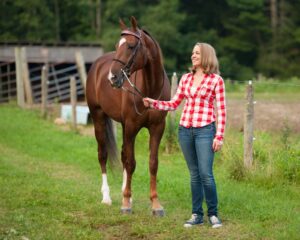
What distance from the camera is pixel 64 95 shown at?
87.5ft

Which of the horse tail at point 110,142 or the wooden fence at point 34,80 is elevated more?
the horse tail at point 110,142

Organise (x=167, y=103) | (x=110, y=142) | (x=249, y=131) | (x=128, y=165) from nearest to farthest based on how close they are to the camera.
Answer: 1. (x=167, y=103)
2. (x=128, y=165)
3. (x=110, y=142)
4. (x=249, y=131)

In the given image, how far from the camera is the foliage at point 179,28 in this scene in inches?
1891

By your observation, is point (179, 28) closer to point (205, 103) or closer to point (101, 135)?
point (101, 135)

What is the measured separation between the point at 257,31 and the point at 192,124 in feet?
153

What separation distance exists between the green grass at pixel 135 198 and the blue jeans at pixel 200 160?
0.31 metres

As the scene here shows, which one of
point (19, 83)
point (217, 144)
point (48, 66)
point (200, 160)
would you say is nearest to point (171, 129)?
point (200, 160)

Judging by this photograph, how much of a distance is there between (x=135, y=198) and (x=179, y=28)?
44369mm

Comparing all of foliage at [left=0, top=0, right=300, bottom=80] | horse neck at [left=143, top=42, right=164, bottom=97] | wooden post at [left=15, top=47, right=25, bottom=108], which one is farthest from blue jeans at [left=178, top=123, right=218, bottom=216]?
foliage at [left=0, top=0, right=300, bottom=80]

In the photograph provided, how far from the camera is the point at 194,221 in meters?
6.82

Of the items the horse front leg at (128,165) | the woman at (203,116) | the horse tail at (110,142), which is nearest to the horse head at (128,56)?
the woman at (203,116)

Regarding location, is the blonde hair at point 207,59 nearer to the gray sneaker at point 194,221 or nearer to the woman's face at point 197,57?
the woman's face at point 197,57

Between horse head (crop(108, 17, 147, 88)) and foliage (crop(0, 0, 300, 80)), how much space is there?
39.3m

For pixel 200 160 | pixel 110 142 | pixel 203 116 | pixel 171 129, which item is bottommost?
pixel 171 129
